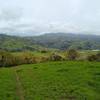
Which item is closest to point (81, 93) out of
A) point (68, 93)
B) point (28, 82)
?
point (68, 93)

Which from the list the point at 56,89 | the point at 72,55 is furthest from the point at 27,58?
the point at 56,89

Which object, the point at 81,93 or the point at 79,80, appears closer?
the point at 81,93

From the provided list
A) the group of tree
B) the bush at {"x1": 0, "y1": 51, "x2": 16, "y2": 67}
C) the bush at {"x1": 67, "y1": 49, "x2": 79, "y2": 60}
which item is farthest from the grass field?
the bush at {"x1": 67, "y1": 49, "x2": 79, "y2": 60}

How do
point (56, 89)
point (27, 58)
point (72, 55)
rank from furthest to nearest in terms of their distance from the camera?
point (72, 55), point (27, 58), point (56, 89)

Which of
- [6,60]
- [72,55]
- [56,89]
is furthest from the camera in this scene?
[72,55]

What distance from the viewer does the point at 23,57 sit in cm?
9350

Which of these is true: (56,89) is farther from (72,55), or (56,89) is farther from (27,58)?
(72,55)

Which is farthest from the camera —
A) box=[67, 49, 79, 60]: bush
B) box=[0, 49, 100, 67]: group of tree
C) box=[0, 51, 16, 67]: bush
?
box=[67, 49, 79, 60]: bush

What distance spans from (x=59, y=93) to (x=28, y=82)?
10361mm

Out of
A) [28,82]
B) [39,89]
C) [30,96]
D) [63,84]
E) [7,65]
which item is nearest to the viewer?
[30,96]

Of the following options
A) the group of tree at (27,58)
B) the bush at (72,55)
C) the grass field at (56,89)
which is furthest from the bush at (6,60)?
the grass field at (56,89)

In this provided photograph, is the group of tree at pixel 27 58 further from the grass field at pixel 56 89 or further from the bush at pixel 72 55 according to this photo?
the grass field at pixel 56 89

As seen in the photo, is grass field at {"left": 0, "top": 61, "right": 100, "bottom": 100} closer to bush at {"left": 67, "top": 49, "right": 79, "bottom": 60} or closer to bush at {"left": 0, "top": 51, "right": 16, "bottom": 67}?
bush at {"left": 0, "top": 51, "right": 16, "bottom": 67}

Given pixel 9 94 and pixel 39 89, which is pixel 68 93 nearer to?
pixel 39 89
